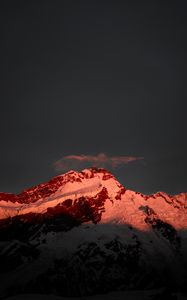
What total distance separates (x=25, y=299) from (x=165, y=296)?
2124 inches

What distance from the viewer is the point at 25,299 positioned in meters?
200

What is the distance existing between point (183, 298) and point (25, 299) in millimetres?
60450

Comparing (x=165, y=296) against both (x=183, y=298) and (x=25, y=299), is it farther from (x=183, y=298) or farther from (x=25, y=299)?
(x=25, y=299)

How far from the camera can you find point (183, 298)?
634 feet

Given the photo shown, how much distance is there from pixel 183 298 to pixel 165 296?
27.5 feet

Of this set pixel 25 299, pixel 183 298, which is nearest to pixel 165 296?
pixel 183 298

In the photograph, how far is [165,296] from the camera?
189 meters
